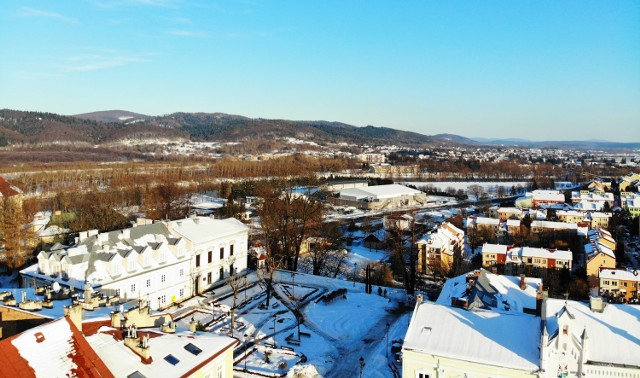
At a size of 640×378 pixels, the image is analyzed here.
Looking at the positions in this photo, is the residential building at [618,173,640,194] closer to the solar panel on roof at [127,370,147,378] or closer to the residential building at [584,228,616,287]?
the residential building at [584,228,616,287]

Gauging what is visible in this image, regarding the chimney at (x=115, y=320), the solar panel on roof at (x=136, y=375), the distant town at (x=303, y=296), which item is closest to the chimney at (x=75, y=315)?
the distant town at (x=303, y=296)

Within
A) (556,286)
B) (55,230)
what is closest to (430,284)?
(556,286)

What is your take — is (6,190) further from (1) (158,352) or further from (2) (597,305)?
(2) (597,305)

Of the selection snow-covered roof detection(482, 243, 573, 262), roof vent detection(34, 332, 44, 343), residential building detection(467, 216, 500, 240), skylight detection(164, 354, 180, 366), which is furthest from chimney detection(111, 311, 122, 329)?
residential building detection(467, 216, 500, 240)

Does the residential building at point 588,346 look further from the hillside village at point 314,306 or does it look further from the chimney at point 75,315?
the chimney at point 75,315

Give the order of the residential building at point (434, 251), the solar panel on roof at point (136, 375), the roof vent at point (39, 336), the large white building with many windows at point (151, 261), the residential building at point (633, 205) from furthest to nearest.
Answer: the residential building at point (633, 205) → the residential building at point (434, 251) → the large white building with many windows at point (151, 261) → the solar panel on roof at point (136, 375) → the roof vent at point (39, 336)

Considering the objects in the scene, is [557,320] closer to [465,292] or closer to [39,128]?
[465,292]

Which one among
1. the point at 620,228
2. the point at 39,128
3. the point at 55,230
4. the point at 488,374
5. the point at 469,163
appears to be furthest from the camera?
the point at 39,128
